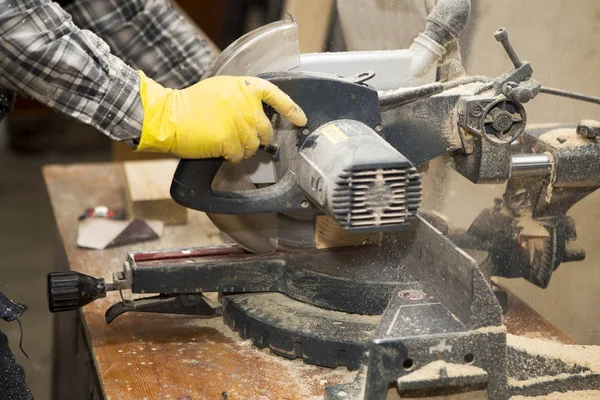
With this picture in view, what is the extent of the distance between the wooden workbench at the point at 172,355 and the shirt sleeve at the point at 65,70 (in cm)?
41

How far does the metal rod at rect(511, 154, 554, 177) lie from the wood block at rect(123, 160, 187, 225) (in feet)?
3.06

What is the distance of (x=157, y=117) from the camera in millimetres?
1484

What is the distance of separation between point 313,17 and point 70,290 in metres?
0.94

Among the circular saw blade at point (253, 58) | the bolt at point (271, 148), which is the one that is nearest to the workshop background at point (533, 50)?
the circular saw blade at point (253, 58)

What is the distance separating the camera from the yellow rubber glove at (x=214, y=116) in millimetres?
1438

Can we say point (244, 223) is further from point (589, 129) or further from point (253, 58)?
point (589, 129)

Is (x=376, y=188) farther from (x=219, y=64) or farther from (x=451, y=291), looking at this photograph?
(x=219, y=64)

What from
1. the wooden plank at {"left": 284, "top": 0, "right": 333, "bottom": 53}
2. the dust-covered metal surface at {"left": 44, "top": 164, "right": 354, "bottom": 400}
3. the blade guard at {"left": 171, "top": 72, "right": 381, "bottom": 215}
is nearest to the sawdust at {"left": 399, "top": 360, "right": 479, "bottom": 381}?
the dust-covered metal surface at {"left": 44, "top": 164, "right": 354, "bottom": 400}

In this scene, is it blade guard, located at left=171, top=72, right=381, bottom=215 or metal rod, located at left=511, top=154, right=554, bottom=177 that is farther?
metal rod, located at left=511, top=154, right=554, bottom=177

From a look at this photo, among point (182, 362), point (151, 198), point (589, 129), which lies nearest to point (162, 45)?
point (151, 198)

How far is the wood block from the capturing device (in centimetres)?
221

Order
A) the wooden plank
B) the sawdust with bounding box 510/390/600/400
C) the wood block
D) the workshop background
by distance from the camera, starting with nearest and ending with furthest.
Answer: the sawdust with bounding box 510/390/600/400 → the workshop background → the wooden plank → the wood block

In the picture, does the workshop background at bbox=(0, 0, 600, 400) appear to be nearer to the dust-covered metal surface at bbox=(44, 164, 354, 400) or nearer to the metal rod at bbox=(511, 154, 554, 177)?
the metal rod at bbox=(511, 154, 554, 177)

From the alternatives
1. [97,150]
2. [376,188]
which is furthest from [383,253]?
[97,150]
